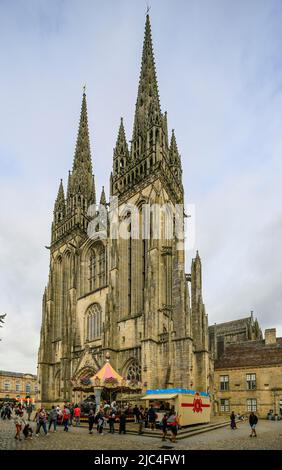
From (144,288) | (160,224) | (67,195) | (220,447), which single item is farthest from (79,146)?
(220,447)

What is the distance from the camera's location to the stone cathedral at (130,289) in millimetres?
32344

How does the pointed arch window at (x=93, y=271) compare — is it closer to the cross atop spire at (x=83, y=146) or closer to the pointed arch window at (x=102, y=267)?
the pointed arch window at (x=102, y=267)

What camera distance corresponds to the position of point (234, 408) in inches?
1543

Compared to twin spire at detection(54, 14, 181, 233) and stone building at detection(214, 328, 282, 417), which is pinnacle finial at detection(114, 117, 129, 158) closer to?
twin spire at detection(54, 14, 181, 233)

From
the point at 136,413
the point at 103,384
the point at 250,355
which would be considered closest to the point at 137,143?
the point at 250,355

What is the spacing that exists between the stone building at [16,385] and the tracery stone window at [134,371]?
5755 cm

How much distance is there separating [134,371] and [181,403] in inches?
496

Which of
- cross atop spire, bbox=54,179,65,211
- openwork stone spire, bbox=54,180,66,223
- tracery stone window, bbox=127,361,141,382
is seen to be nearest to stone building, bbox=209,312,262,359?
tracery stone window, bbox=127,361,141,382

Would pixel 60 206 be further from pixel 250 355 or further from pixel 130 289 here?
pixel 250 355

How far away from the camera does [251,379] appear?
3875cm

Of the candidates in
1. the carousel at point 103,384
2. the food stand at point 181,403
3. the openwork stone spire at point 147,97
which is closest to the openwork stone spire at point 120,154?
the openwork stone spire at point 147,97

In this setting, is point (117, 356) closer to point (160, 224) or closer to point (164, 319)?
point (164, 319)

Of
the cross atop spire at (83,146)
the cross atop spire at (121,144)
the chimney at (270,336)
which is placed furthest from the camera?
the cross atop spire at (83,146)

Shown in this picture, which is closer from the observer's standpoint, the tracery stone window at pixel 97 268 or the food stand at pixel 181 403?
the food stand at pixel 181 403
